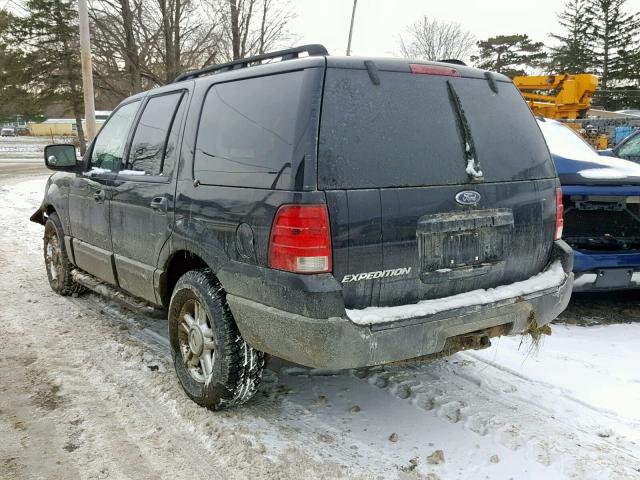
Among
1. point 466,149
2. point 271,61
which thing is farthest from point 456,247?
point 271,61

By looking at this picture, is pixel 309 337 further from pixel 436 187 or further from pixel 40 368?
pixel 40 368

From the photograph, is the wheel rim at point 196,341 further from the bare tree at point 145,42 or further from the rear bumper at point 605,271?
the bare tree at point 145,42

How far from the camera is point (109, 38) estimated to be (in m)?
16.9

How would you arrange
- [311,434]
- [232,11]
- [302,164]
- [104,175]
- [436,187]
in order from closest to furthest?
[302,164]
[436,187]
[311,434]
[104,175]
[232,11]

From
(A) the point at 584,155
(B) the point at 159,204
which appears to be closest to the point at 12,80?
(B) the point at 159,204

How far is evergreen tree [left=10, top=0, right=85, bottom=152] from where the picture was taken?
2648 cm

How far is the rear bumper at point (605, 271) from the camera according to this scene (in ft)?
15.6

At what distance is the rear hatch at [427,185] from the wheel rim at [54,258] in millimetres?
4000

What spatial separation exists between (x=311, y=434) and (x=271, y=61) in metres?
2.19

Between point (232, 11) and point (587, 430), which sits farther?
point (232, 11)

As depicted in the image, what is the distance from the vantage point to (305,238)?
8.41 feet

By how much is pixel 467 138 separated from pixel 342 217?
98cm

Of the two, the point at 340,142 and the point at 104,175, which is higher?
the point at 340,142

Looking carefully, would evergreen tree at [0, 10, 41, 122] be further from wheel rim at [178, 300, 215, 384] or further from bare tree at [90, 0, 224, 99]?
wheel rim at [178, 300, 215, 384]
